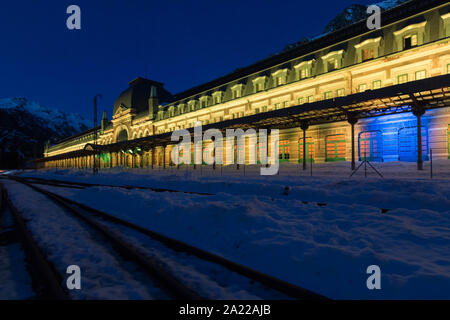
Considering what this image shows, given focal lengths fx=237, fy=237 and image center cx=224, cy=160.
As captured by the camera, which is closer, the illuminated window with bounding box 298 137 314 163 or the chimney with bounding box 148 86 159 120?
the illuminated window with bounding box 298 137 314 163

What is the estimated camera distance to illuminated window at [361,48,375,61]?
72.7ft

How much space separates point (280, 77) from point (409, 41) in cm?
1253

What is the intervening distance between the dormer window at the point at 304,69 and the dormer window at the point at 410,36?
25.3 ft

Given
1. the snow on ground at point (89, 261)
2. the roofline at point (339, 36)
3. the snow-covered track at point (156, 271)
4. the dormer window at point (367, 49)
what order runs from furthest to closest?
the dormer window at point (367, 49)
the roofline at point (339, 36)
the snow on ground at point (89, 261)
the snow-covered track at point (156, 271)

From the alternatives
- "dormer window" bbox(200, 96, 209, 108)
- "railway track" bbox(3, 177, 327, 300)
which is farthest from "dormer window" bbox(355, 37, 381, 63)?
"railway track" bbox(3, 177, 327, 300)

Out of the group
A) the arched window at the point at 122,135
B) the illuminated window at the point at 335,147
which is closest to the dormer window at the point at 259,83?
the illuminated window at the point at 335,147

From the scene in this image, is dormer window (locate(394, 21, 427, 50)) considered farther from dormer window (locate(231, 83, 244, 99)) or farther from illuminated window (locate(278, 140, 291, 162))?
dormer window (locate(231, 83, 244, 99))

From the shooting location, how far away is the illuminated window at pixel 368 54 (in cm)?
2215

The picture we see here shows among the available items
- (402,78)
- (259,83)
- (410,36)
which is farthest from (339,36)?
(259,83)

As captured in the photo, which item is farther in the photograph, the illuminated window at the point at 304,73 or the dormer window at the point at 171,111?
the dormer window at the point at 171,111

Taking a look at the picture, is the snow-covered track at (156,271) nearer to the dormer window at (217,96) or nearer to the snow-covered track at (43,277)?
the snow-covered track at (43,277)

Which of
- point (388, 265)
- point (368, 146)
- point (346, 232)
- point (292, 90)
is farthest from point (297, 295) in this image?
point (292, 90)

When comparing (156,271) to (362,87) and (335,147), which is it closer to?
(335,147)
